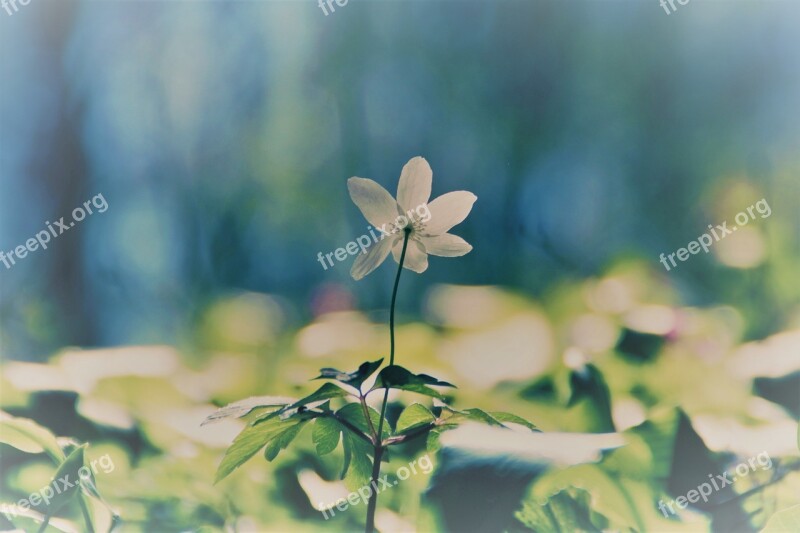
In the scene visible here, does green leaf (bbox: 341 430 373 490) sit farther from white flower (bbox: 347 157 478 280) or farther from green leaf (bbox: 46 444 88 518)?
green leaf (bbox: 46 444 88 518)

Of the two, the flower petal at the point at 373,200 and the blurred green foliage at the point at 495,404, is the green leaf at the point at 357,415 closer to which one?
the flower petal at the point at 373,200

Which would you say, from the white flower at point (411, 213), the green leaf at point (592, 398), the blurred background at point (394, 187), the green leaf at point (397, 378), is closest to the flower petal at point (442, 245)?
the white flower at point (411, 213)

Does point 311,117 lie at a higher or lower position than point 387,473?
higher

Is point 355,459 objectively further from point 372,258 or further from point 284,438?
point 372,258

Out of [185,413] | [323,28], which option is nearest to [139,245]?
[185,413]

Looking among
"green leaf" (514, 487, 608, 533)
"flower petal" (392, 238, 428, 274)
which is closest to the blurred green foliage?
"green leaf" (514, 487, 608, 533)

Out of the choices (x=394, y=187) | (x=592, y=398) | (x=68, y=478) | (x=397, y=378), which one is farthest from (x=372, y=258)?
(x=68, y=478)

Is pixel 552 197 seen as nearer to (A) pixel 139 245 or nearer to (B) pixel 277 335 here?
(B) pixel 277 335

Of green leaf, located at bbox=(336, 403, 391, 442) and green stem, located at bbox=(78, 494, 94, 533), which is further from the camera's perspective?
green stem, located at bbox=(78, 494, 94, 533)
